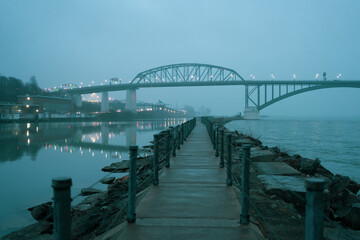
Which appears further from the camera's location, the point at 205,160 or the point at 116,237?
the point at 205,160

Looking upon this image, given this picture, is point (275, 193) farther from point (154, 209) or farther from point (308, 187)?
point (308, 187)

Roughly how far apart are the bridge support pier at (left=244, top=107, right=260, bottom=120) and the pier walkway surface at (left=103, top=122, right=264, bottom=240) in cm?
9464

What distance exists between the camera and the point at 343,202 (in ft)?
23.8

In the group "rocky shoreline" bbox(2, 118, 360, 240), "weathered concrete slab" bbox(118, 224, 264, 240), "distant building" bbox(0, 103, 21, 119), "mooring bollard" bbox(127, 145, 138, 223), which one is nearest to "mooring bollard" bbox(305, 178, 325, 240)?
"rocky shoreline" bbox(2, 118, 360, 240)

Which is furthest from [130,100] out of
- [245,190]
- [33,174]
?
[245,190]

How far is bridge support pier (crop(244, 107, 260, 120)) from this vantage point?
326 ft

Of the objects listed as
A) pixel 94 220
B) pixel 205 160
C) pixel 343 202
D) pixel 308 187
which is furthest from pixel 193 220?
pixel 205 160

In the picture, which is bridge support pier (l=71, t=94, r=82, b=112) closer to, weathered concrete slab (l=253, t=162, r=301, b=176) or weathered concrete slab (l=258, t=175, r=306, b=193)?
weathered concrete slab (l=253, t=162, r=301, b=176)

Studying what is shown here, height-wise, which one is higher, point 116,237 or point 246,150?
point 246,150

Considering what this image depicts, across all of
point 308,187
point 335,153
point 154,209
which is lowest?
point 335,153

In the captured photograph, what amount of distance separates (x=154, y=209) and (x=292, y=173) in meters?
4.95

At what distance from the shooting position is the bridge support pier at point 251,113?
9949cm

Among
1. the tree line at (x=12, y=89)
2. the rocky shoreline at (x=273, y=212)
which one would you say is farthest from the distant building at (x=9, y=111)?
the rocky shoreline at (x=273, y=212)

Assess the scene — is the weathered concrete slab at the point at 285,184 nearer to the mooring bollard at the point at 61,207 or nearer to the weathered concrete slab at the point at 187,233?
the weathered concrete slab at the point at 187,233
